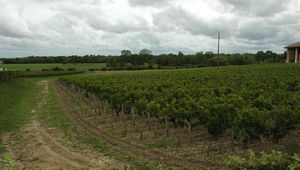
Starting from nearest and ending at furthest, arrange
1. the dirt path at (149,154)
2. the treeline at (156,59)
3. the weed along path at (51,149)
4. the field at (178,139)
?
the dirt path at (149,154) → the field at (178,139) → the weed along path at (51,149) → the treeline at (156,59)

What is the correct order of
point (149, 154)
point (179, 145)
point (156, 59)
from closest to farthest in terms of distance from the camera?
point (149, 154), point (179, 145), point (156, 59)

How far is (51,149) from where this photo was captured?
8.98m

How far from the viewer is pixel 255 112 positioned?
755cm

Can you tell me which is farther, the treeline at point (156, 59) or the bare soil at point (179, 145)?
the treeline at point (156, 59)

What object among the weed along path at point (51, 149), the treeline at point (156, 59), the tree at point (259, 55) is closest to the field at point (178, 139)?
the weed along path at point (51, 149)

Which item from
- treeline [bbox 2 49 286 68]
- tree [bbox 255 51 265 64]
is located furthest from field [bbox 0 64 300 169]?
tree [bbox 255 51 265 64]

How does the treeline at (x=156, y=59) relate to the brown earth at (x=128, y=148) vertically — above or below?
above

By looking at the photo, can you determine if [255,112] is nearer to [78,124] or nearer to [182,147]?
[182,147]

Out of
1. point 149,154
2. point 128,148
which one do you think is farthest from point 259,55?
point 149,154

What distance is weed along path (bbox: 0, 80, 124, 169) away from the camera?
24.6 feet

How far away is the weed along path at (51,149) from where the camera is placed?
748 centimetres

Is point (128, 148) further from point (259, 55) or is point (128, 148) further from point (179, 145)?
point (259, 55)

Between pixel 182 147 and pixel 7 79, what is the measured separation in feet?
121

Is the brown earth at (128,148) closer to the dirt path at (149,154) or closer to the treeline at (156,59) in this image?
the dirt path at (149,154)
